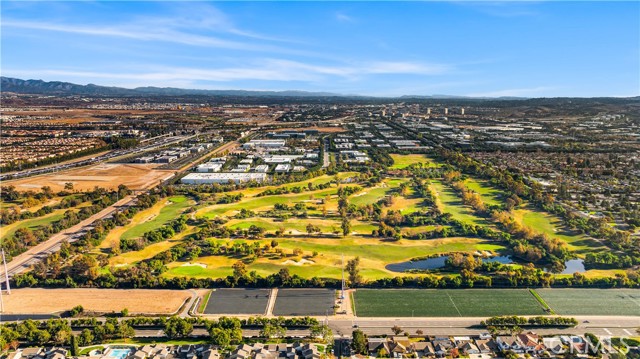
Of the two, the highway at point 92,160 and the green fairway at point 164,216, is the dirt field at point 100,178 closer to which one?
the highway at point 92,160

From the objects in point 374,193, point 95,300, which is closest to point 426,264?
point 374,193

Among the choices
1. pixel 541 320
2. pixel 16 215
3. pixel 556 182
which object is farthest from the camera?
pixel 556 182

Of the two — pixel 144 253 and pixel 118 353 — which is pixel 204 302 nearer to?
pixel 118 353

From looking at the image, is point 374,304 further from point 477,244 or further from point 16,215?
point 16,215

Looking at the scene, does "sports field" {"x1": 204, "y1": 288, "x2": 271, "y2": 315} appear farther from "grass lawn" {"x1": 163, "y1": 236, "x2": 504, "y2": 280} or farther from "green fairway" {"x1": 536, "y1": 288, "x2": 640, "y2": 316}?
"green fairway" {"x1": 536, "y1": 288, "x2": 640, "y2": 316}

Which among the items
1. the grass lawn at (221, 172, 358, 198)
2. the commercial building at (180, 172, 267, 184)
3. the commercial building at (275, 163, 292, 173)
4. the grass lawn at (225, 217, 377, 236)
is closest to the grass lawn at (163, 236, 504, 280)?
the grass lawn at (225, 217, 377, 236)

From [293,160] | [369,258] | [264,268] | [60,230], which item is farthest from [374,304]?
[293,160]
